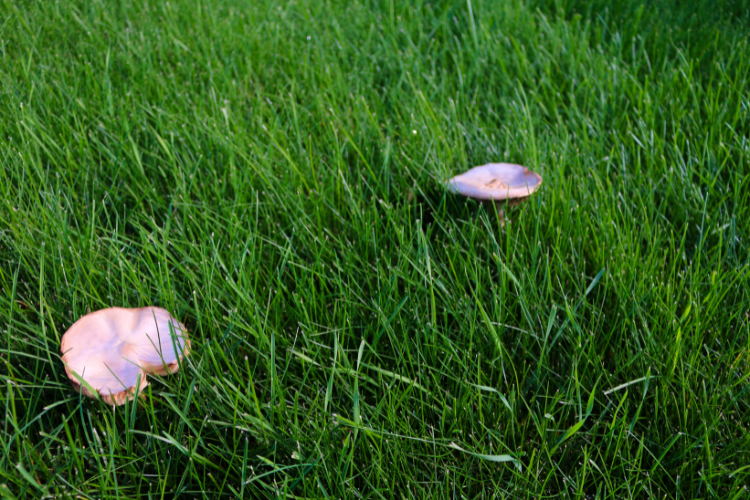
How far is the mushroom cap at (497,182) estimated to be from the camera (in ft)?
5.50

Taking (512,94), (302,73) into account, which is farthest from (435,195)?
(302,73)

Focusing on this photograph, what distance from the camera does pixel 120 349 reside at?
1.30 meters

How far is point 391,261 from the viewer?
1638 mm

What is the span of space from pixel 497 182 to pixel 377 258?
0.45 meters

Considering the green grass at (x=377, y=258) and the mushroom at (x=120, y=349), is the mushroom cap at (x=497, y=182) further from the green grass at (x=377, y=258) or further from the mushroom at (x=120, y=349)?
the mushroom at (x=120, y=349)

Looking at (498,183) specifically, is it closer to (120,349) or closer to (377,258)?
(377,258)

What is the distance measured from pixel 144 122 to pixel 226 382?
122 centimetres

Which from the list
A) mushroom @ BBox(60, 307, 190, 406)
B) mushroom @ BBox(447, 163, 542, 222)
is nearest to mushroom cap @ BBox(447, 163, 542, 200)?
mushroom @ BBox(447, 163, 542, 222)

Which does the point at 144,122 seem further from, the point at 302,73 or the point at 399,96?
the point at 399,96

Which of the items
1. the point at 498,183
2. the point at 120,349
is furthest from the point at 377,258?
the point at 120,349

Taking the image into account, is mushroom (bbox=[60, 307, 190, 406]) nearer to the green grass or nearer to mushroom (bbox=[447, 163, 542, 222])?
the green grass

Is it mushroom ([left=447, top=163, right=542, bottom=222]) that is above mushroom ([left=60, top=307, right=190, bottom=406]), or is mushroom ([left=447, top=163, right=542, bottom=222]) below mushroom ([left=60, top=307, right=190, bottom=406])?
above

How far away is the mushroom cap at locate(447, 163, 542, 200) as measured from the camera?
1.68 meters

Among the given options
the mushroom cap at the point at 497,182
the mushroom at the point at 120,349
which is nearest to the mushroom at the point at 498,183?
the mushroom cap at the point at 497,182
